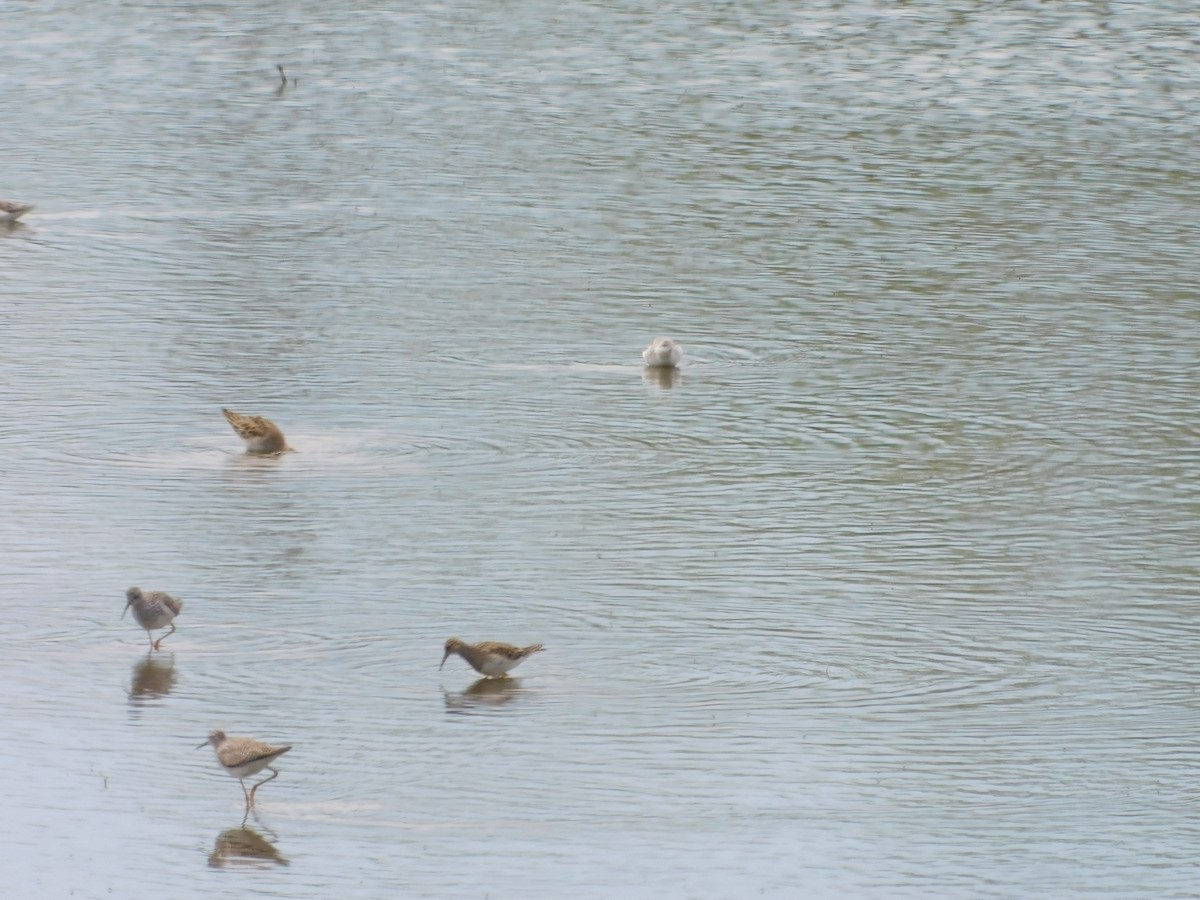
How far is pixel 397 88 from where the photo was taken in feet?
104

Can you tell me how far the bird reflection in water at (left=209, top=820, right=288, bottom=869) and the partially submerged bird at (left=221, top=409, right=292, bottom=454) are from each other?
585cm

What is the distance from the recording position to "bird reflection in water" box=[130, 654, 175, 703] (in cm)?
1175

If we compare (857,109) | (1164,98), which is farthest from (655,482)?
(1164,98)

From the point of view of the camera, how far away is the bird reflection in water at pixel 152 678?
11750 mm

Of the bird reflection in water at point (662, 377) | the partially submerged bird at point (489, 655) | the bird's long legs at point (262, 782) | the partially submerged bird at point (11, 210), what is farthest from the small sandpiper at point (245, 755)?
the partially submerged bird at point (11, 210)

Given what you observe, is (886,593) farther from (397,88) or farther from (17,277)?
(397,88)

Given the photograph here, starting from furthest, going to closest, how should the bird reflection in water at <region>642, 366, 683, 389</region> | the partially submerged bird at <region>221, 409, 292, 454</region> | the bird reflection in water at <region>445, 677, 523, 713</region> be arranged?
the bird reflection in water at <region>642, 366, 683, 389</region>
the partially submerged bird at <region>221, 409, 292, 454</region>
the bird reflection in water at <region>445, 677, 523, 713</region>

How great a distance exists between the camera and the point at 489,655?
1182 cm

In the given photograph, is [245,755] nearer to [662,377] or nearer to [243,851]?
[243,851]

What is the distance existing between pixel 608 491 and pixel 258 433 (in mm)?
2324

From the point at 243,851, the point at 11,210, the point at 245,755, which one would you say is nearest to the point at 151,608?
the point at 245,755

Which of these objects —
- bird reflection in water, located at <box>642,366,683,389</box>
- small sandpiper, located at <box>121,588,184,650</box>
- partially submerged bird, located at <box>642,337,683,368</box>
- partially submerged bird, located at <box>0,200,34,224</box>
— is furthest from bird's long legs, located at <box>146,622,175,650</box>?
partially submerged bird, located at <box>0,200,34,224</box>

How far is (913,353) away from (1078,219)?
5564mm

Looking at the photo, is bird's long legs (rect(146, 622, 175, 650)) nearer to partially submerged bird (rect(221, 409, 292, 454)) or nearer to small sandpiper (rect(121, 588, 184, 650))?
small sandpiper (rect(121, 588, 184, 650))
